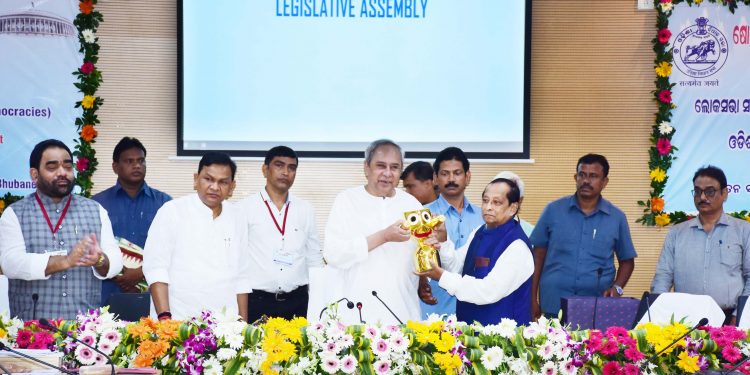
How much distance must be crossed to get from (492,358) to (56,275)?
83.7 inches

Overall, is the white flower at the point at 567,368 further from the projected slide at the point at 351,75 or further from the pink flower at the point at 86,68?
the pink flower at the point at 86,68

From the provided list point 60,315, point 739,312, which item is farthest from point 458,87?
point 60,315

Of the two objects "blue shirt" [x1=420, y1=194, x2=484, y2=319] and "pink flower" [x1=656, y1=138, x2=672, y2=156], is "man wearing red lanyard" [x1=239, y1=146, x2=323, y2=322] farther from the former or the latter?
"pink flower" [x1=656, y1=138, x2=672, y2=156]

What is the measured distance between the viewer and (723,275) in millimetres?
5379

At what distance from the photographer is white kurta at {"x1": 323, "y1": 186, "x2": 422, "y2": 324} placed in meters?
4.45

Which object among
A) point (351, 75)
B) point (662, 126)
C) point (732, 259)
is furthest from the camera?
point (662, 126)

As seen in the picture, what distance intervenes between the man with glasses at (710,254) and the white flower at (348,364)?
9.15 ft

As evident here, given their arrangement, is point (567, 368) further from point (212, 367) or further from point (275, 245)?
point (275, 245)

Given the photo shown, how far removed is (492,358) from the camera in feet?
11.0

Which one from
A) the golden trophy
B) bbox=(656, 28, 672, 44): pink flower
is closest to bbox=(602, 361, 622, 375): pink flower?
the golden trophy

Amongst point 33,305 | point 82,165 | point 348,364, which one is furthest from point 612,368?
point 82,165

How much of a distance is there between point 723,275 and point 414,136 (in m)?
2.22

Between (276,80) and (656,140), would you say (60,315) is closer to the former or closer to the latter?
(276,80)

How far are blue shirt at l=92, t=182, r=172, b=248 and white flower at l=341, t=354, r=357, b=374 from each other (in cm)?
258
